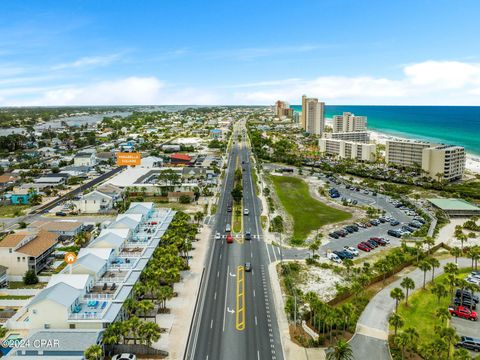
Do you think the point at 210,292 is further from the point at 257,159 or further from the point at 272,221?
the point at 257,159

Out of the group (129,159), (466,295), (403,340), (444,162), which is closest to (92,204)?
(129,159)

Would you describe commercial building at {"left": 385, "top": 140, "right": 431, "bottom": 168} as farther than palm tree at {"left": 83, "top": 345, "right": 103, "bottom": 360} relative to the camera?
Yes

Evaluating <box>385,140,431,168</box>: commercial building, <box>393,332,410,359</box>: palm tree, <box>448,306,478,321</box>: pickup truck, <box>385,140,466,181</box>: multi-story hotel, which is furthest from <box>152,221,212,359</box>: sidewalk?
<box>385,140,431,168</box>: commercial building

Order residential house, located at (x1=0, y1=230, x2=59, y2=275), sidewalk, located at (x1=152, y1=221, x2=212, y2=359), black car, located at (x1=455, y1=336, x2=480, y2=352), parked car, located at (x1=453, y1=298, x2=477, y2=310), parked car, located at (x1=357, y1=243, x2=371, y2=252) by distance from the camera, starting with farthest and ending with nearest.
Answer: parked car, located at (x1=357, y1=243, x2=371, y2=252) < residential house, located at (x1=0, y1=230, x2=59, y2=275) < parked car, located at (x1=453, y1=298, x2=477, y2=310) < black car, located at (x1=455, y1=336, x2=480, y2=352) < sidewalk, located at (x1=152, y1=221, x2=212, y2=359)

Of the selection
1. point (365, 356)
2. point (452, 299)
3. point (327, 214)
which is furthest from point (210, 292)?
point (327, 214)

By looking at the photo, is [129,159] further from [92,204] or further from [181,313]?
[181,313]

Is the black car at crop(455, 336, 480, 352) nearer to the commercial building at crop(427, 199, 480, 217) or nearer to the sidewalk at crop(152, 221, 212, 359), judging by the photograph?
the sidewalk at crop(152, 221, 212, 359)
